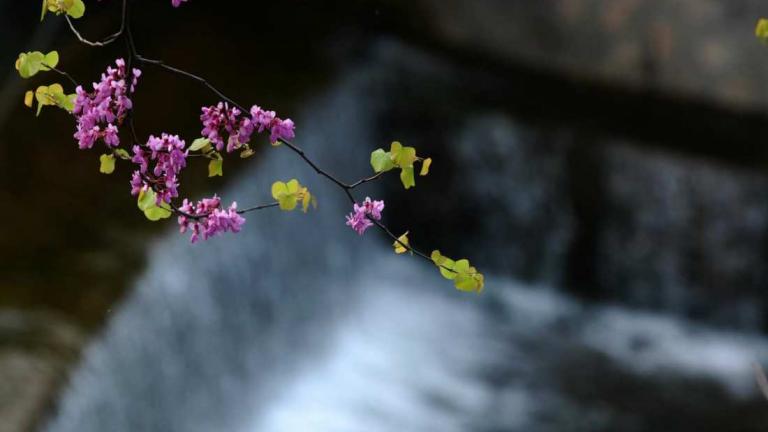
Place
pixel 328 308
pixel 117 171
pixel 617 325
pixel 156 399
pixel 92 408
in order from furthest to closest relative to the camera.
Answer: pixel 617 325
pixel 328 308
pixel 117 171
pixel 156 399
pixel 92 408

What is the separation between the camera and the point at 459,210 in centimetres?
555

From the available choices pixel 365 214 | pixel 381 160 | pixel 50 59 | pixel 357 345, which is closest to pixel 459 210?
pixel 357 345

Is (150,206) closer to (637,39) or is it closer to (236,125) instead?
(236,125)

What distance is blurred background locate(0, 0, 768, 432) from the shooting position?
4.18 metres

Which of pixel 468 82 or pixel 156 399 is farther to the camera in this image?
pixel 468 82

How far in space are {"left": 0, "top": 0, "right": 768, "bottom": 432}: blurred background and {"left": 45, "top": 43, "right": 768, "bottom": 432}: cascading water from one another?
1cm

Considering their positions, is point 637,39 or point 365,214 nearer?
point 365,214

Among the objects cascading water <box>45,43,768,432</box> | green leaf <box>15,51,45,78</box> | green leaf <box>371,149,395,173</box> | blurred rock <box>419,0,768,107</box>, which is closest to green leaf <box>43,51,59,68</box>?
green leaf <box>15,51,45,78</box>

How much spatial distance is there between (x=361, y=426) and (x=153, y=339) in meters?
0.96

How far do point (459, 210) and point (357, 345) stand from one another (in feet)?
3.45

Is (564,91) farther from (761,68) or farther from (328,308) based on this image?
(328,308)

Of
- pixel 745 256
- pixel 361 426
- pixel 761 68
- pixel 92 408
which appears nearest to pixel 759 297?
pixel 745 256

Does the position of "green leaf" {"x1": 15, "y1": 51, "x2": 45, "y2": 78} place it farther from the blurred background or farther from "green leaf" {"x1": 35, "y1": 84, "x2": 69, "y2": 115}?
the blurred background

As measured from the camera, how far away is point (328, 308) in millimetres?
4801
